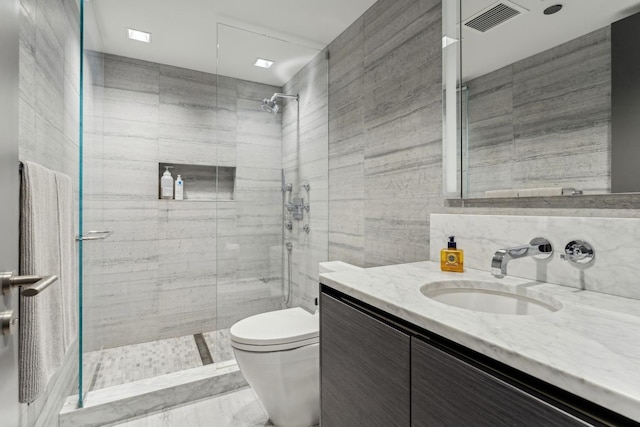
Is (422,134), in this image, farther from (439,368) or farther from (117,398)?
(117,398)

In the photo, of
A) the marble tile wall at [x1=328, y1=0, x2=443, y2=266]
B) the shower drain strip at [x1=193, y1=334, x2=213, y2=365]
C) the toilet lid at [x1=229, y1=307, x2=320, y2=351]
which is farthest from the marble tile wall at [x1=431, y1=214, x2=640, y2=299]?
the shower drain strip at [x1=193, y1=334, x2=213, y2=365]

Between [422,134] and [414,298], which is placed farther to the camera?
[422,134]

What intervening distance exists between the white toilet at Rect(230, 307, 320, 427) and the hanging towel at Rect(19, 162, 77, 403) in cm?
72

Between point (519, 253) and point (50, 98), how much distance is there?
1844mm

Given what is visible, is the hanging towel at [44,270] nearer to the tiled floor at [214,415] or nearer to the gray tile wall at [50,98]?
the gray tile wall at [50,98]

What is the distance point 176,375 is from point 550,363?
2.04m

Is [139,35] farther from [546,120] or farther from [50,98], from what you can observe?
[546,120]

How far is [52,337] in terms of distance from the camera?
3.33 feet

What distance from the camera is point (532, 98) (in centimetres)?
110

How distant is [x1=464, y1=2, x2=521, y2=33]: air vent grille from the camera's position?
46.2 inches

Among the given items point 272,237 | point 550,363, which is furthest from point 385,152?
Result: point 550,363

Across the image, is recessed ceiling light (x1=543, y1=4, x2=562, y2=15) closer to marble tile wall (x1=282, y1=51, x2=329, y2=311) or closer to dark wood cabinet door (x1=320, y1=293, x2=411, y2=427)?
dark wood cabinet door (x1=320, y1=293, x2=411, y2=427)

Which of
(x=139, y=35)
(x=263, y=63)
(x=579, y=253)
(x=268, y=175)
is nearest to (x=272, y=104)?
(x=263, y=63)

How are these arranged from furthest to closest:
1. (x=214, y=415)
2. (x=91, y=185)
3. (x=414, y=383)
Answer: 1. (x=91, y=185)
2. (x=214, y=415)
3. (x=414, y=383)
